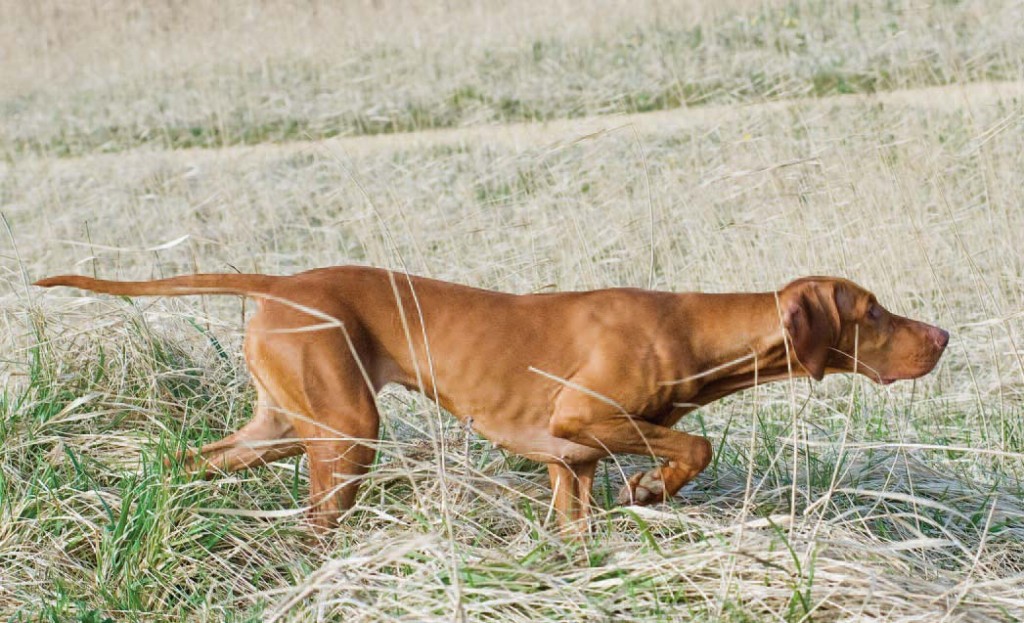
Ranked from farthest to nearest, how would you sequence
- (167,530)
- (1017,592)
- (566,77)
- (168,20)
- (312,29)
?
(168,20) → (312,29) → (566,77) → (167,530) → (1017,592)

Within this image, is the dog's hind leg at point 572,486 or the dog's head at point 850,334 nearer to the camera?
the dog's head at point 850,334

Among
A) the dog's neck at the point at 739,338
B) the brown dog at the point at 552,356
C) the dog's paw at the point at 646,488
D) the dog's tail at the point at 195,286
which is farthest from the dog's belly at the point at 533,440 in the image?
the dog's tail at the point at 195,286

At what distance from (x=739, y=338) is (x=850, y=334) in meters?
0.34

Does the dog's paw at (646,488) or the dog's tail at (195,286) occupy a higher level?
the dog's tail at (195,286)

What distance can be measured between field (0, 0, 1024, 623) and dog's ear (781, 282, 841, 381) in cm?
28

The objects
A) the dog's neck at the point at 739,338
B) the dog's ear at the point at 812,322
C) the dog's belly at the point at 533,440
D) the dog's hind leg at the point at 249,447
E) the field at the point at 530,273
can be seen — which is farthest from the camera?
the dog's hind leg at the point at 249,447

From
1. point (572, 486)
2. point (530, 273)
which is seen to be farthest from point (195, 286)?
point (530, 273)

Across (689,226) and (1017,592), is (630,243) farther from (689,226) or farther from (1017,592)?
(1017,592)

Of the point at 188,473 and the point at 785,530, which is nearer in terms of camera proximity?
the point at 785,530

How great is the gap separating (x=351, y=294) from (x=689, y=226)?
372 centimetres

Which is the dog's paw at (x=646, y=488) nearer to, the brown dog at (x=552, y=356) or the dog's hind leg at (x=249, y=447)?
the brown dog at (x=552, y=356)

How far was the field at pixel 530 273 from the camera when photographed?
9.98 ft

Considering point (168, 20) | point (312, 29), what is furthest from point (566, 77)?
point (168, 20)

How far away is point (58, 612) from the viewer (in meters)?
3.18
